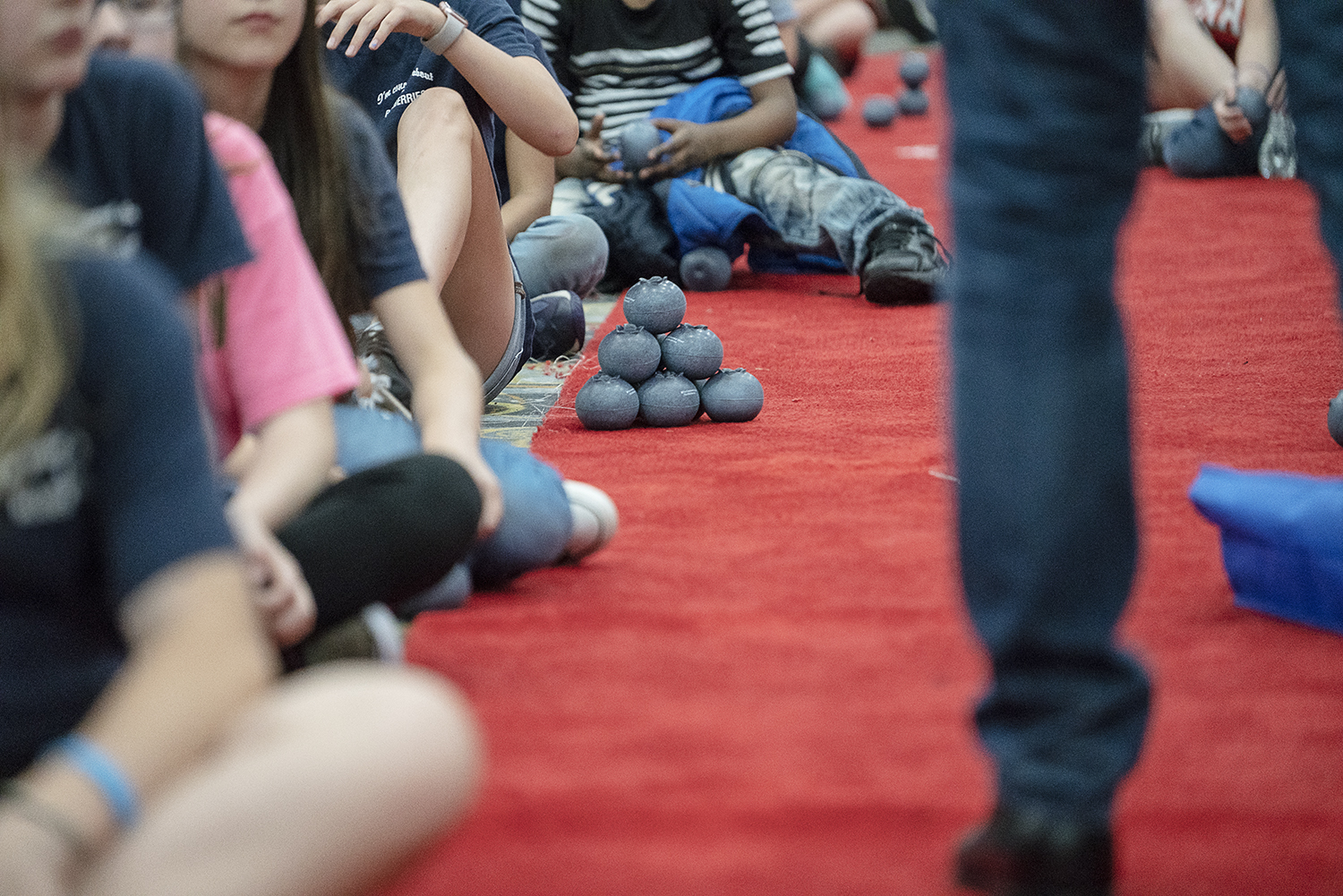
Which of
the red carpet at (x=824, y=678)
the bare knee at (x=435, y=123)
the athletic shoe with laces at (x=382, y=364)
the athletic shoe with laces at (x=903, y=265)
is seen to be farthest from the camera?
the athletic shoe with laces at (x=903, y=265)

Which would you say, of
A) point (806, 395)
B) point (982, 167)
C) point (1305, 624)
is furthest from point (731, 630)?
point (806, 395)

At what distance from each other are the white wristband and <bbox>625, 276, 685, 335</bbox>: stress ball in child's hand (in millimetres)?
436

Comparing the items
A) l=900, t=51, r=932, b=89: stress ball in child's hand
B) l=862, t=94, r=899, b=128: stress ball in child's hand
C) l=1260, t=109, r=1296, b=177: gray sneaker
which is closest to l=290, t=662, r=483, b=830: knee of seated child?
l=1260, t=109, r=1296, b=177: gray sneaker

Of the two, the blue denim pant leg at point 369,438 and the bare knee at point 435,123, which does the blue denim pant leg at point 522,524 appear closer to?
the blue denim pant leg at point 369,438

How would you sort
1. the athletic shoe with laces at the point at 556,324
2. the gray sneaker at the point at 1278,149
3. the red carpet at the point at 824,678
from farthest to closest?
the gray sneaker at the point at 1278,149, the athletic shoe with laces at the point at 556,324, the red carpet at the point at 824,678

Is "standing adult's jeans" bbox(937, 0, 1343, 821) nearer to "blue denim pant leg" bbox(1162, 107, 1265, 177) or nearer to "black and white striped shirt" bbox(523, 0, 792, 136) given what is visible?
"black and white striped shirt" bbox(523, 0, 792, 136)

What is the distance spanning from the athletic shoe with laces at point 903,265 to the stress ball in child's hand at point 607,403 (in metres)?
1.07

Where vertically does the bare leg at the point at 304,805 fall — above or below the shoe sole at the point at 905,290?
above

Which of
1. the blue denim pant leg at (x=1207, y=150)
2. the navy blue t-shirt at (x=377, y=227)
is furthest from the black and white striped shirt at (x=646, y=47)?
the navy blue t-shirt at (x=377, y=227)

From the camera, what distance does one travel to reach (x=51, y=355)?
85cm

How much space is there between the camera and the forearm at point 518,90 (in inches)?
90.7

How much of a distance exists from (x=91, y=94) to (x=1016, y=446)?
71 cm

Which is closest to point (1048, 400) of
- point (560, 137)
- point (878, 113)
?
point (560, 137)

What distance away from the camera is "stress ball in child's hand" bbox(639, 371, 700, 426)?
90.6 inches
